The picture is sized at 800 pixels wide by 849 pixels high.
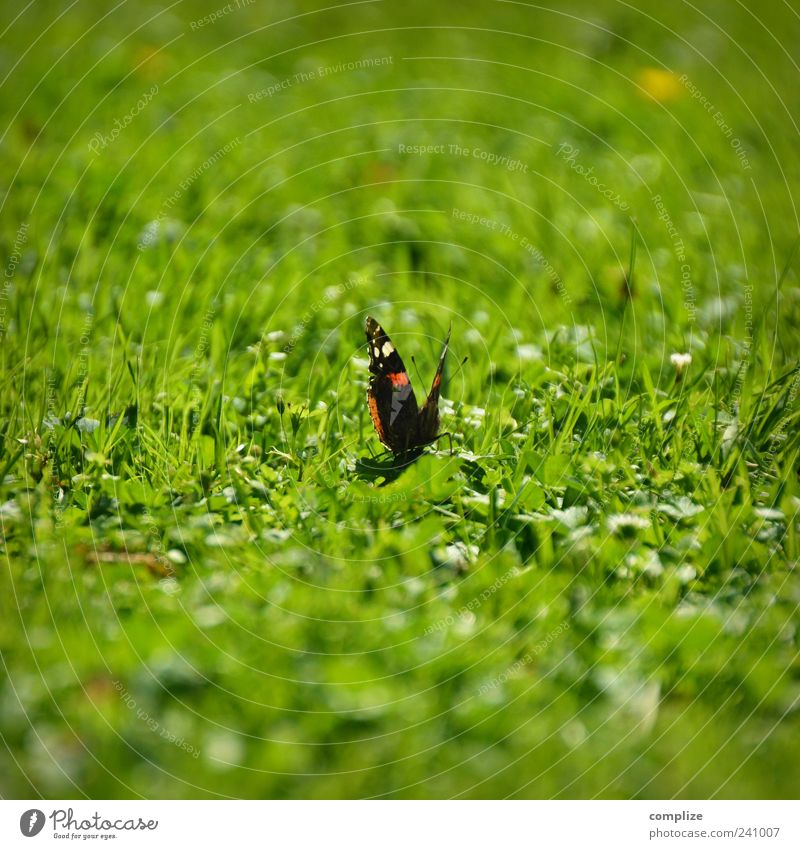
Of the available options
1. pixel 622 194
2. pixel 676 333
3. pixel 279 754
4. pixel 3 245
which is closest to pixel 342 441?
pixel 279 754

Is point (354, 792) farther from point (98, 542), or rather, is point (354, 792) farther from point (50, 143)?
point (50, 143)

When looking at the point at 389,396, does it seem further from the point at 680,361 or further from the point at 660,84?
the point at 660,84

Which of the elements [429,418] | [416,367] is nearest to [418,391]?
[416,367]

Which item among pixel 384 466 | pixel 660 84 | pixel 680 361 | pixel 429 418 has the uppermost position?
pixel 660 84

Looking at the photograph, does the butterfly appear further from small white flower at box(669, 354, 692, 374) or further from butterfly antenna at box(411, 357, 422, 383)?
small white flower at box(669, 354, 692, 374)

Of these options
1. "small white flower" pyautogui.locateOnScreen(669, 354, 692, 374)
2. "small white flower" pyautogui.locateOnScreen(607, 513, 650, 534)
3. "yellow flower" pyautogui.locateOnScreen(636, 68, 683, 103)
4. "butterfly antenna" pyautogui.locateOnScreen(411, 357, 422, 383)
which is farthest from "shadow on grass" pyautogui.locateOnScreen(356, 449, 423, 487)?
"yellow flower" pyautogui.locateOnScreen(636, 68, 683, 103)

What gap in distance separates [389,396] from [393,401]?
2 cm

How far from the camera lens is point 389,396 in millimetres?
2531

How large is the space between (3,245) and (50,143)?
649 millimetres

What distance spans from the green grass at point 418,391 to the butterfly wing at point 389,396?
3.7 inches

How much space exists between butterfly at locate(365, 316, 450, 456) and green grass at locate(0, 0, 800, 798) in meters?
0.09

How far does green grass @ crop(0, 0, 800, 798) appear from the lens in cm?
200

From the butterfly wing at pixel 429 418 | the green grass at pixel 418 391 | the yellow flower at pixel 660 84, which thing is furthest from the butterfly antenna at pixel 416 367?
the yellow flower at pixel 660 84

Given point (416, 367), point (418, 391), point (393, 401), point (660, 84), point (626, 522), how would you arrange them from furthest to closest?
point (660, 84)
point (416, 367)
point (418, 391)
point (393, 401)
point (626, 522)
